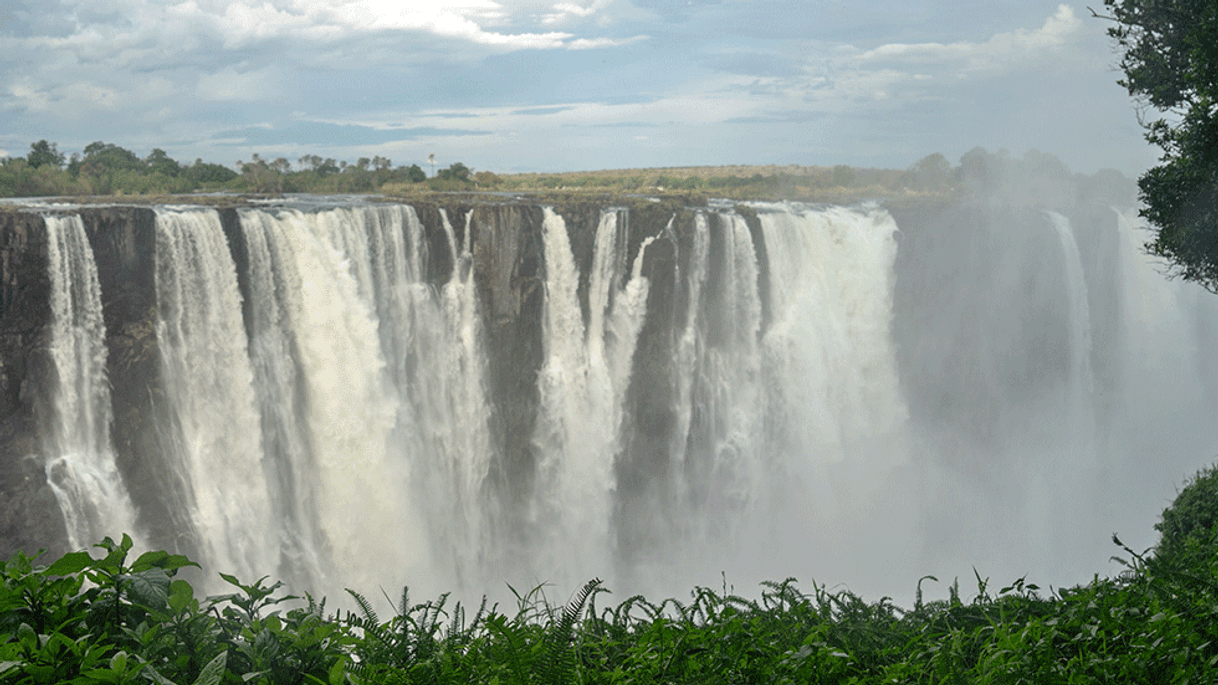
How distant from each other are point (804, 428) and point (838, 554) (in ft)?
12.1

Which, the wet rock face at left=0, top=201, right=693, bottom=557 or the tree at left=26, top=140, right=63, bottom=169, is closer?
the wet rock face at left=0, top=201, right=693, bottom=557

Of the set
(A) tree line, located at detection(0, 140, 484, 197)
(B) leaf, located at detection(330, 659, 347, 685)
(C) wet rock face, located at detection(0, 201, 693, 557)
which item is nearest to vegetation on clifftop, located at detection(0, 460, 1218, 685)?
(B) leaf, located at detection(330, 659, 347, 685)

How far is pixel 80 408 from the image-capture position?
17516 millimetres

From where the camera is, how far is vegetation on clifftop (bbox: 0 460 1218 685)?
2.12 metres

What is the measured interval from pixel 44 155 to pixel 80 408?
15.8 m

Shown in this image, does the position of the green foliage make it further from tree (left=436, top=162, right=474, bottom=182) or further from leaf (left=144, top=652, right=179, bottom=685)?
tree (left=436, top=162, right=474, bottom=182)

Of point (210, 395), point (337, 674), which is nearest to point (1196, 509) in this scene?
point (337, 674)

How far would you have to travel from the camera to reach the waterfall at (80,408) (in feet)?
55.6

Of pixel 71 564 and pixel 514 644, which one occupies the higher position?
pixel 71 564

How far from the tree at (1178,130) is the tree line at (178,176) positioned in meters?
23.1

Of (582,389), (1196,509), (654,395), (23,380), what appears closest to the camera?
(1196,509)

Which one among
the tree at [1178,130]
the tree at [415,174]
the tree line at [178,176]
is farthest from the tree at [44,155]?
the tree at [1178,130]

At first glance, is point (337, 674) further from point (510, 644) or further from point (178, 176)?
point (178, 176)

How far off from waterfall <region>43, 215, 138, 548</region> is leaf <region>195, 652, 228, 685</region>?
17865 millimetres
